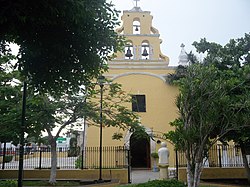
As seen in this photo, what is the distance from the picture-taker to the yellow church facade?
21.9 metres

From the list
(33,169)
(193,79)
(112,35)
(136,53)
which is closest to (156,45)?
(136,53)

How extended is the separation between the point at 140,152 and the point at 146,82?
550 centimetres

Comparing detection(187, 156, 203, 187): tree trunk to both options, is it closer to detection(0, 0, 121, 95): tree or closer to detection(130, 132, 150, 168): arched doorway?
detection(0, 0, 121, 95): tree

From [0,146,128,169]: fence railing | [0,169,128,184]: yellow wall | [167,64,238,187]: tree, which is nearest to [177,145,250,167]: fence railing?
[0,169,128,184]: yellow wall

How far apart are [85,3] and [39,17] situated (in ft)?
2.68

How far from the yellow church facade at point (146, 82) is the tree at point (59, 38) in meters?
14.8

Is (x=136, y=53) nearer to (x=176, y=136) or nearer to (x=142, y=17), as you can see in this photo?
(x=142, y=17)

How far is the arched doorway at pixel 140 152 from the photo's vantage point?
22.7m

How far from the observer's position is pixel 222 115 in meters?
7.97

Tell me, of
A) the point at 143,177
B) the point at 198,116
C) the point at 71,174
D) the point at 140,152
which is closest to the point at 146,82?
the point at 140,152

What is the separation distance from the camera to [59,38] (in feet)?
19.3

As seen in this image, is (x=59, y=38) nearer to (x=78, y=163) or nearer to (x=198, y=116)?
(x=198, y=116)

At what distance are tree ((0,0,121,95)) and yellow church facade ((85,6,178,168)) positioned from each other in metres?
14.8

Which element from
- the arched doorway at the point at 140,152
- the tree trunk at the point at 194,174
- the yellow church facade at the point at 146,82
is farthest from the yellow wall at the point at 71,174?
the tree trunk at the point at 194,174
